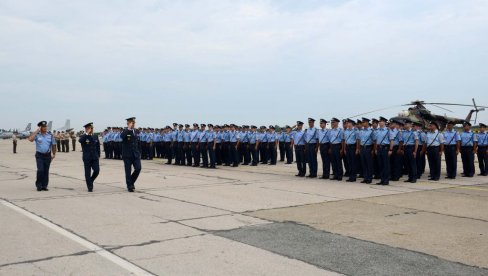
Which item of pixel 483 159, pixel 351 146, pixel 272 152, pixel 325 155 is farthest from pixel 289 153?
pixel 483 159

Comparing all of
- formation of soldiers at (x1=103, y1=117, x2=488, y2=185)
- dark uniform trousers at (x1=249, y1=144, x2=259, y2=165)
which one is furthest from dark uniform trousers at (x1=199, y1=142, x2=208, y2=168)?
dark uniform trousers at (x1=249, y1=144, x2=259, y2=165)

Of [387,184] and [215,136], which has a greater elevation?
[215,136]

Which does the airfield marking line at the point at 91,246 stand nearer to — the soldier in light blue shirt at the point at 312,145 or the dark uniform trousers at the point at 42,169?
the dark uniform trousers at the point at 42,169

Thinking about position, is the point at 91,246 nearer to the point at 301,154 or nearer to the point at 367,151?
the point at 367,151

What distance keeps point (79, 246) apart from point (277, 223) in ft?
9.57

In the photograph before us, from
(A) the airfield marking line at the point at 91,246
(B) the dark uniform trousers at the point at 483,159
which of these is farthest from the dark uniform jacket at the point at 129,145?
(B) the dark uniform trousers at the point at 483,159

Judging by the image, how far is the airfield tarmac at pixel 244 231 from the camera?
4789 millimetres

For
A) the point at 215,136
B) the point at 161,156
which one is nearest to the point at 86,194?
the point at 215,136

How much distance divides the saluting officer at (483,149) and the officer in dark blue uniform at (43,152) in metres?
13.1

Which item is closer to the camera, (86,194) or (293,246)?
(293,246)

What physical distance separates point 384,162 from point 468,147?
156 inches

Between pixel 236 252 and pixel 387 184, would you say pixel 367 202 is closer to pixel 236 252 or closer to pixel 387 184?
pixel 387 184

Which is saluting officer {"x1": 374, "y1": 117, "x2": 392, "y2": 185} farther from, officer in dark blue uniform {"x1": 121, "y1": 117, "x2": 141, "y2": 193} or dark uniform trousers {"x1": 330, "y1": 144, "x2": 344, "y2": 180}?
officer in dark blue uniform {"x1": 121, "y1": 117, "x2": 141, "y2": 193}

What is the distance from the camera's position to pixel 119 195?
10086 mm
